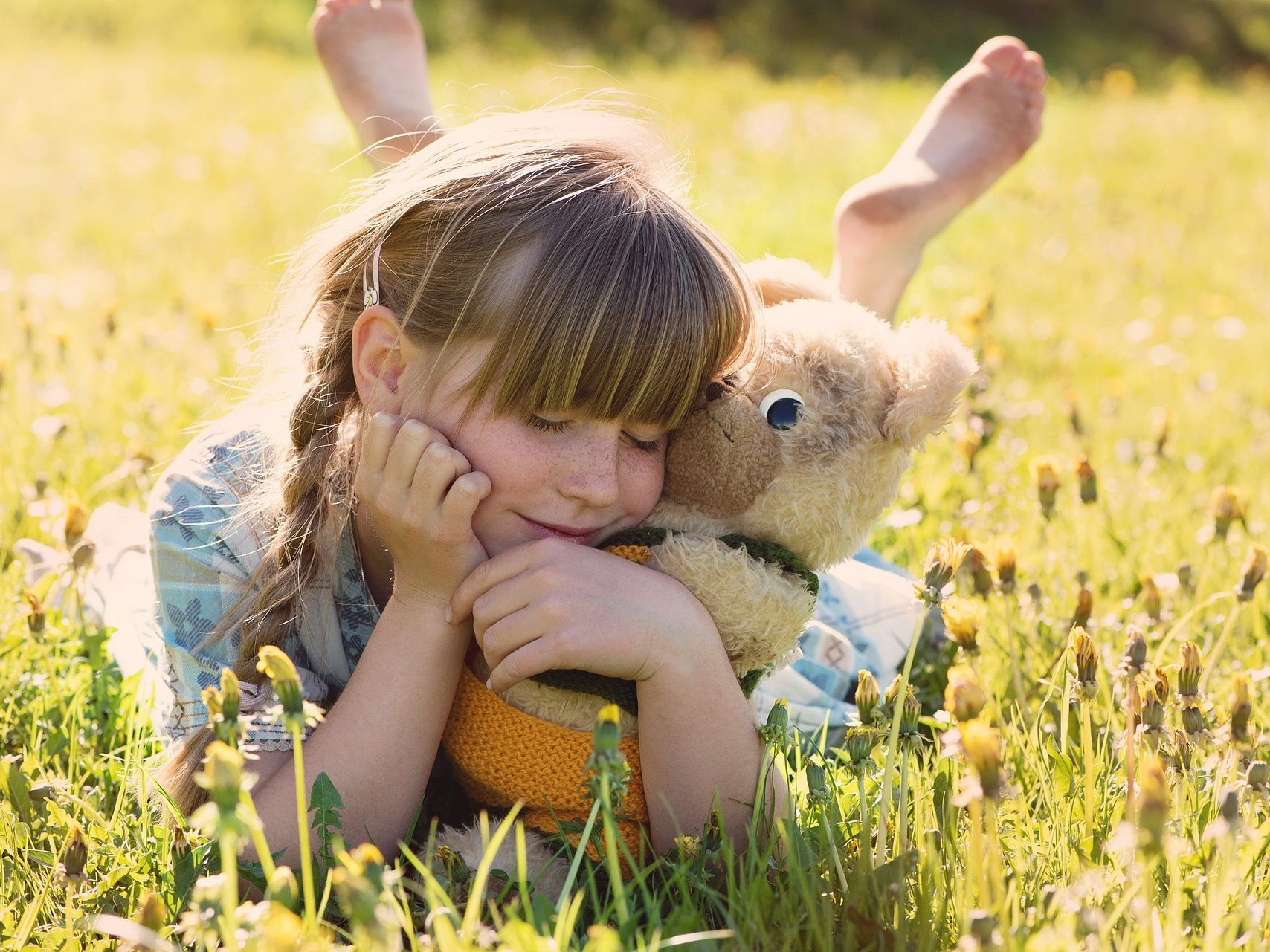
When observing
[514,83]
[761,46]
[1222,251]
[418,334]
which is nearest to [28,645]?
[418,334]

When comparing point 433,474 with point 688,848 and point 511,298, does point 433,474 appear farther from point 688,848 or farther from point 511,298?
point 688,848

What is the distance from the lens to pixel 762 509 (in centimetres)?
142

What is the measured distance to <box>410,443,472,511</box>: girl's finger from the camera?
1382 mm

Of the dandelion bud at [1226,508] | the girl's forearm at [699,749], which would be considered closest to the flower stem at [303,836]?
the girl's forearm at [699,749]

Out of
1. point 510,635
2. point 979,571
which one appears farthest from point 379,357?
point 979,571

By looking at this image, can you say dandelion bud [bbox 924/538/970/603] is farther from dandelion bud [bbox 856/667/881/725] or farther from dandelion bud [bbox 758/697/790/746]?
dandelion bud [bbox 758/697/790/746]

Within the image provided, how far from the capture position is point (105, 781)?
64.2 inches

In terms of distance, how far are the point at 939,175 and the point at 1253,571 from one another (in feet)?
3.48

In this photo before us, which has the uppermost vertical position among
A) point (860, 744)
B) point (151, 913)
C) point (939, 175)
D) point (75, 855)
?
point (939, 175)

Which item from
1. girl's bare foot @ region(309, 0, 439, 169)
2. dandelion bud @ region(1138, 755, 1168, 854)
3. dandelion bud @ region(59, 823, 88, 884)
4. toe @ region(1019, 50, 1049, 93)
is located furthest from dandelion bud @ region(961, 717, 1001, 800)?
girl's bare foot @ region(309, 0, 439, 169)

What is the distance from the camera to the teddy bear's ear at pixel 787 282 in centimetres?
167

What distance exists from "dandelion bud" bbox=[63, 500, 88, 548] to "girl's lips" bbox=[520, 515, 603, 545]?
27.2 inches

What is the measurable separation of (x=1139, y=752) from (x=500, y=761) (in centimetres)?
71

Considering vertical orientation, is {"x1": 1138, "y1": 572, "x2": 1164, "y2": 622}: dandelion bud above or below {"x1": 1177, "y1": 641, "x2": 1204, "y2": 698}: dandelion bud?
below
